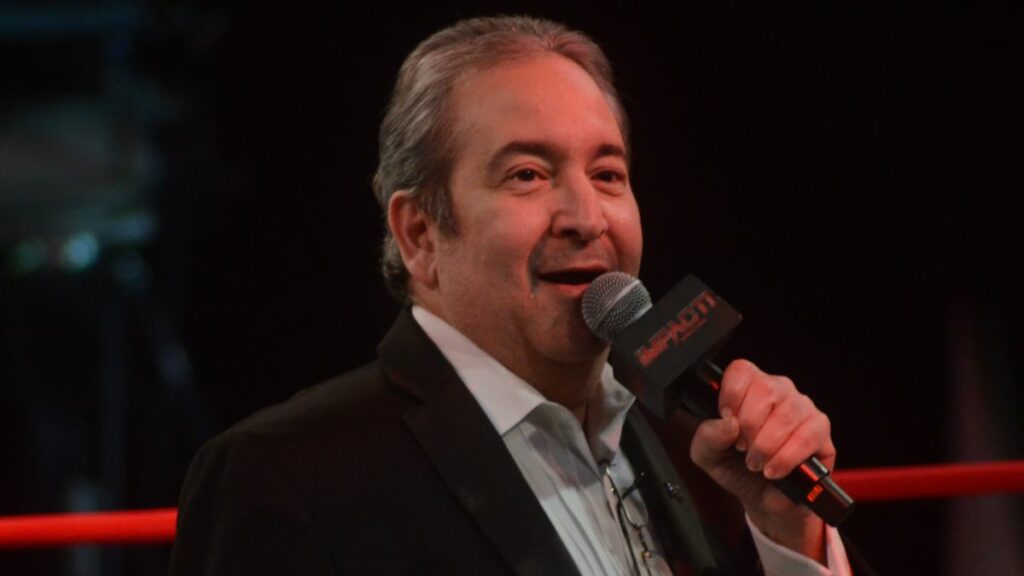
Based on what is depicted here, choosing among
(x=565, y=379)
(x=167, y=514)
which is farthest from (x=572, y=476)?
(x=167, y=514)

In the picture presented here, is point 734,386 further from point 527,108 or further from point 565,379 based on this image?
point 527,108

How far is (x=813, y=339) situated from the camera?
3.89 metres

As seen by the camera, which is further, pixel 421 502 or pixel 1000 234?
pixel 1000 234

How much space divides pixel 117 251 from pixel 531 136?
132 inches

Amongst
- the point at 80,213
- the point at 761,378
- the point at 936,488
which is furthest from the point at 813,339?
the point at 761,378

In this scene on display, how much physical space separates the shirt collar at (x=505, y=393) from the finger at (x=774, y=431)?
0.24 meters

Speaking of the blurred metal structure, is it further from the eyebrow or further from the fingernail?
the fingernail

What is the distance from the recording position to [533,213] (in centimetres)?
131

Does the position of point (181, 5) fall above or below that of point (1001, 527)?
above

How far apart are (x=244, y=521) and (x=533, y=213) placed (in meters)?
0.43

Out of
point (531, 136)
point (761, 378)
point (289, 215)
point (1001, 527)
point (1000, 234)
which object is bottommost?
point (1001, 527)

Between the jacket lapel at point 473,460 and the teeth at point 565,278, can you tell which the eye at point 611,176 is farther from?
the jacket lapel at point 473,460

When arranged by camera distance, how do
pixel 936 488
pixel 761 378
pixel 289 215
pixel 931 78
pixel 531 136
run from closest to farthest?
pixel 761 378 → pixel 531 136 → pixel 936 488 → pixel 931 78 → pixel 289 215

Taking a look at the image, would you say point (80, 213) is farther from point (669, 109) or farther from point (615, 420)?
point (615, 420)
